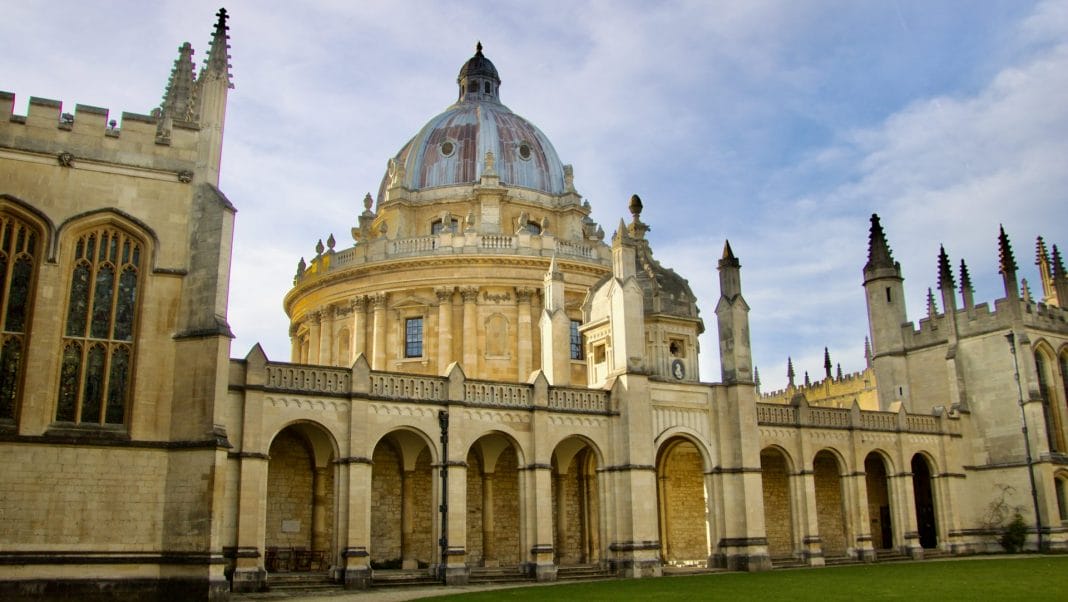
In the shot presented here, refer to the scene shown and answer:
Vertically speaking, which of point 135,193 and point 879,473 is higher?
point 135,193

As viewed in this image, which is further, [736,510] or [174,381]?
[736,510]

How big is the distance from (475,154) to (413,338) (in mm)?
11613

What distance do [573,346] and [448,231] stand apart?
27.0 ft

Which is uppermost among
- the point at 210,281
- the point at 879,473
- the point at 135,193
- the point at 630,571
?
the point at 135,193

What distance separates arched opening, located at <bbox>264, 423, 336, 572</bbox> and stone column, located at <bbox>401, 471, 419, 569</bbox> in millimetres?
2694

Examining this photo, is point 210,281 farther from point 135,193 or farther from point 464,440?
point 464,440

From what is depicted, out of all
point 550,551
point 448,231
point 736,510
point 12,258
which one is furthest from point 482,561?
point 12,258

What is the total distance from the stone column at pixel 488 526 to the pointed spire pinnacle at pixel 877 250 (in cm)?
2486

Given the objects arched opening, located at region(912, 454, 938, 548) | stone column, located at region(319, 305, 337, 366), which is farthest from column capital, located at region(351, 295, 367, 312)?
arched opening, located at region(912, 454, 938, 548)

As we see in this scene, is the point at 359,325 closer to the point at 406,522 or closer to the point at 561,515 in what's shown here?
the point at 406,522

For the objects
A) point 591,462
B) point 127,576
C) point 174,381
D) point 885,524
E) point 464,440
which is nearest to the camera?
point 127,576

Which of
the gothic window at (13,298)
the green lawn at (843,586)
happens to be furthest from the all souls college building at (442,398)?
the green lawn at (843,586)

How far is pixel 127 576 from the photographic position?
20.8 metres

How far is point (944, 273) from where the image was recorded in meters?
47.7
